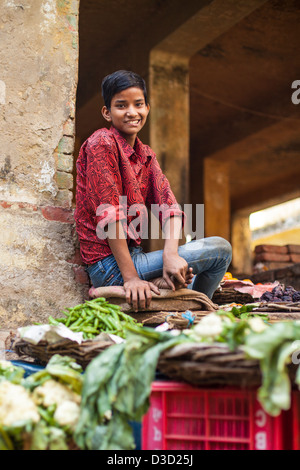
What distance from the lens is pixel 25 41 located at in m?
3.58

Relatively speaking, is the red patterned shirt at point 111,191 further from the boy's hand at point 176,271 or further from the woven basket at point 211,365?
the woven basket at point 211,365

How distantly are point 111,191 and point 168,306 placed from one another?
745mm

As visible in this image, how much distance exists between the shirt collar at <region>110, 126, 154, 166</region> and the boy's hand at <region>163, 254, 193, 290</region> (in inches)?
27.4

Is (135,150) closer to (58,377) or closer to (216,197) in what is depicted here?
(58,377)

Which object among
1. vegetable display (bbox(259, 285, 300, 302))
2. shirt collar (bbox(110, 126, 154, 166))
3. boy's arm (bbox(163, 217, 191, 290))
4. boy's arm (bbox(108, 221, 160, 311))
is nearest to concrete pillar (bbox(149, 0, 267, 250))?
vegetable display (bbox(259, 285, 300, 302))

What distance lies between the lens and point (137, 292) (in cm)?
316

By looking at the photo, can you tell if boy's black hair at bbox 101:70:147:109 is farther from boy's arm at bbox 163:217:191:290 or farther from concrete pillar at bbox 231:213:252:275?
concrete pillar at bbox 231:213:252:275

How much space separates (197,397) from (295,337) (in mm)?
429

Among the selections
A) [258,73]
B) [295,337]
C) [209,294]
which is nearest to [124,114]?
[209,294]

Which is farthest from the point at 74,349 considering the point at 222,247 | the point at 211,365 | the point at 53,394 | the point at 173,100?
the point at 173,100

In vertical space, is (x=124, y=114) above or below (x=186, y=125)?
below

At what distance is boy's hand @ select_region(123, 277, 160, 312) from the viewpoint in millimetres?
3146

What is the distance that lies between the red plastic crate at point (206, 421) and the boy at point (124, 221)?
1.13 m
